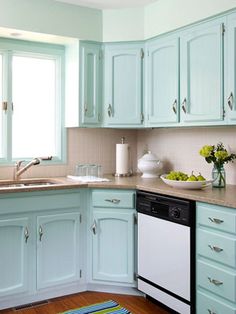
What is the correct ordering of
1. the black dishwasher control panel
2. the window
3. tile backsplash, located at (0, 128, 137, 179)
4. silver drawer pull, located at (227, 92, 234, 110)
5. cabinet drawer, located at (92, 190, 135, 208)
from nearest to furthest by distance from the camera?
the black dishwasher control panel, silver drawer pull, located at (227, 92, 234, 110), cabinet drawer, located at (92, 190, 135, 208), the window, tile backsplash, located at (0, 128, 137, 179)

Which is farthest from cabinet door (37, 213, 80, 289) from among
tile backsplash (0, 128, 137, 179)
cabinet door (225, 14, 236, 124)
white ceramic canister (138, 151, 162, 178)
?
cabinet door (225, 14, 236, 124)

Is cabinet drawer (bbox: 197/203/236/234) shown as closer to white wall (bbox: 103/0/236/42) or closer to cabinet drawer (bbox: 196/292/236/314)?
cabinet drawer (bbox: 196/292/236/314)

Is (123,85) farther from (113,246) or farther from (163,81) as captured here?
(113,246)

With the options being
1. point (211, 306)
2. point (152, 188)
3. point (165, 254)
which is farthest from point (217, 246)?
point (152, 188)

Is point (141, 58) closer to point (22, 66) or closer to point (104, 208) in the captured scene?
point (22, 66)

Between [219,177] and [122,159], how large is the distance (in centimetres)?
107

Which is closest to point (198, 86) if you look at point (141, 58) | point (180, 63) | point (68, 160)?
point (180, 63)

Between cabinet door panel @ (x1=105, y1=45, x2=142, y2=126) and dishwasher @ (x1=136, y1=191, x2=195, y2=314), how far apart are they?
2.69 ft

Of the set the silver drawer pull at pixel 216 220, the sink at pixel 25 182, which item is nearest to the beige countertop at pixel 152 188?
the sink at pixel 25 182

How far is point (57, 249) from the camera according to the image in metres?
2.99

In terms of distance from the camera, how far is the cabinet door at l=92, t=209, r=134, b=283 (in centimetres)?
304

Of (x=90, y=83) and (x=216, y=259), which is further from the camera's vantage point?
(x=90, y=83)

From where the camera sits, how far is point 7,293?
2.78 metres

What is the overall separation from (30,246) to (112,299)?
→ 776mm
